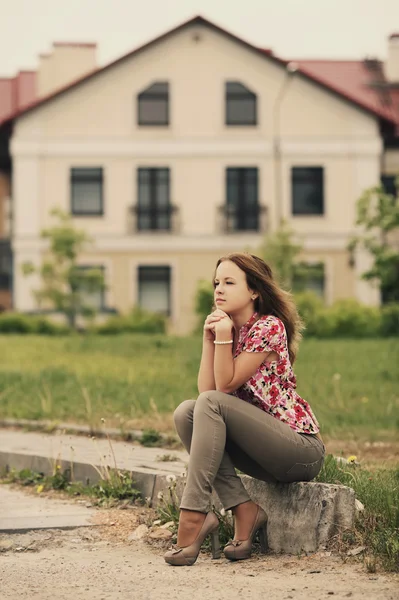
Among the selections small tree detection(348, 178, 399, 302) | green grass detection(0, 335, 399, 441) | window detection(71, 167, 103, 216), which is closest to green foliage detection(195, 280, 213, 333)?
small tree detection(348, 178, 399, 302)

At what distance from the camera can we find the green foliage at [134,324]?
109ft

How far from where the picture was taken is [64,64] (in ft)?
136

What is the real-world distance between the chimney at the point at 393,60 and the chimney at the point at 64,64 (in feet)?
34.8

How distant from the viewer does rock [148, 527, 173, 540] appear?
6512mm

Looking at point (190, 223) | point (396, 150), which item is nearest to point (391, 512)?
point (190, 223)

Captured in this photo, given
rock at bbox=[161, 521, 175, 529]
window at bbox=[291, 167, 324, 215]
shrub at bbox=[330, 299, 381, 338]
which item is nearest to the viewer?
rock at bbox=[161, 521, 175, 529]

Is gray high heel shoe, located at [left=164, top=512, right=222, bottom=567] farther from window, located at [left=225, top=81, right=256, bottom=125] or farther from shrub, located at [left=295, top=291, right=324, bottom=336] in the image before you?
window, located at [left=225, top=81, right=256, bottom=125]

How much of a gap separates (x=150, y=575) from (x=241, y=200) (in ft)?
115

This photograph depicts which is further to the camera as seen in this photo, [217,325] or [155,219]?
[155,219]

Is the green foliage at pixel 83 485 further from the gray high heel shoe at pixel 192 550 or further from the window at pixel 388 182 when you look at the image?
the window at pixel 388 182

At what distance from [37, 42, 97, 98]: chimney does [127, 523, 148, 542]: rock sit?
3596cm

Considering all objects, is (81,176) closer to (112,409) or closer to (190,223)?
(190,223)

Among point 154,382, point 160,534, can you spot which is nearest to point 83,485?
point 160,534

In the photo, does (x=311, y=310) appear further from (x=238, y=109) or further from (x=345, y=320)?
(x=238, y=109)
